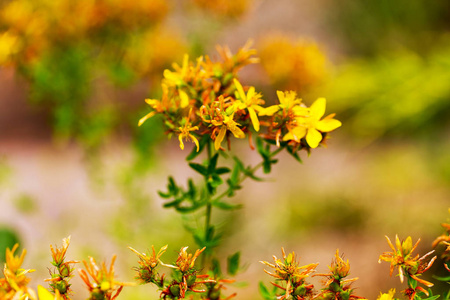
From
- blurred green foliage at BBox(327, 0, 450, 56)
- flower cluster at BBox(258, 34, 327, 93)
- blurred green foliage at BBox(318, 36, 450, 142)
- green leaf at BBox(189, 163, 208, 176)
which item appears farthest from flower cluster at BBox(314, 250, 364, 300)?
blurred green foliage at BBox(327, 0, 450, 56)

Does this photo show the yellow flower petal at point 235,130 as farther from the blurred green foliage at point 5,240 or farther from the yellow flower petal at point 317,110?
the blurred green foliage at point 5,240

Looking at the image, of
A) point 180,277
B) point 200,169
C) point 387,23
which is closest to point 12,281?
point 180,277

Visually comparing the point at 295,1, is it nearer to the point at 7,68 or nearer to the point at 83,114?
the point at 83,114

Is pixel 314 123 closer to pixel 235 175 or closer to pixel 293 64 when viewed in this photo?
pixel 235 175

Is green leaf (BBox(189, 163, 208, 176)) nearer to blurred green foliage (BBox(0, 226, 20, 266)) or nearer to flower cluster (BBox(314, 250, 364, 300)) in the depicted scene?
flower cluster (BBox(314, 250, 364, 300))

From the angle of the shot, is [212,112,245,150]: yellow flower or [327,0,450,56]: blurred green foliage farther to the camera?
[327,0,450,56]: blurred green foliage

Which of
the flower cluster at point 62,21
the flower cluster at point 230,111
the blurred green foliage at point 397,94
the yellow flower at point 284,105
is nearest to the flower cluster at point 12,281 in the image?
the flower cluster at point 230,111

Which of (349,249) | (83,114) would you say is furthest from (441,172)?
(83,114)
